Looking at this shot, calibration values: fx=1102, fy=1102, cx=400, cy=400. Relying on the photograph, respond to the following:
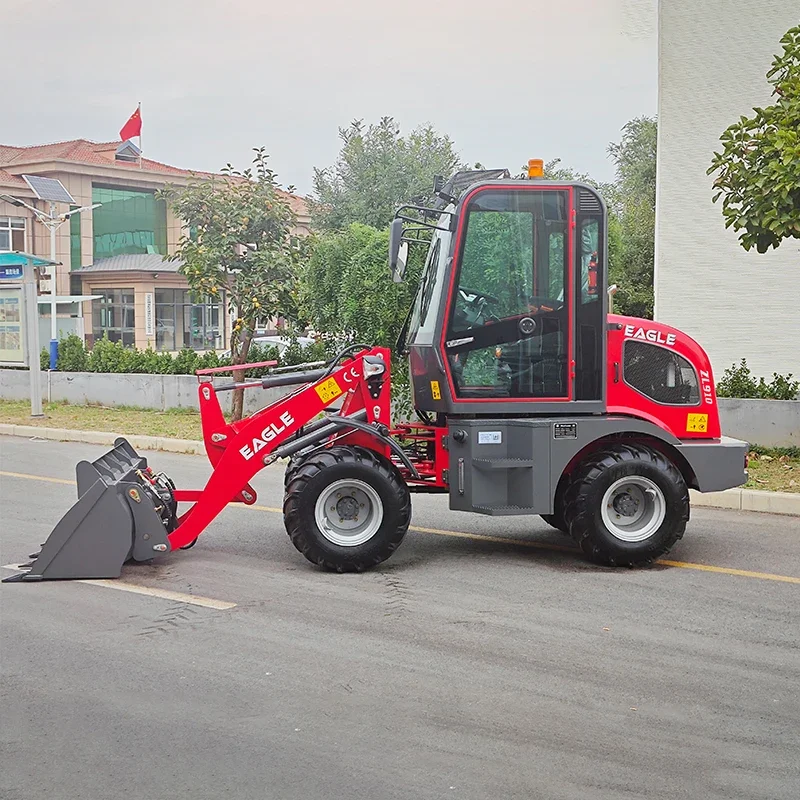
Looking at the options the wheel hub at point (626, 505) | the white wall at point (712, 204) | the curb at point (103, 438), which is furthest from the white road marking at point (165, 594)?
the white wall at point (712, 204)

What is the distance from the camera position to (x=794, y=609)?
282 inches

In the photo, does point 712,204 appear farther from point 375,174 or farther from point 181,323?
point 181,323

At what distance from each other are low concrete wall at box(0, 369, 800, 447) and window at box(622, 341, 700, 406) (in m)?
5.31

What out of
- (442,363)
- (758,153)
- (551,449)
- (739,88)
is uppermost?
(739,88)

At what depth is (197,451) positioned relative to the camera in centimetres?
1495

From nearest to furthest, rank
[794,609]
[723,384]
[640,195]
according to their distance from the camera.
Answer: [794,609]
[723,384]
[640,195]

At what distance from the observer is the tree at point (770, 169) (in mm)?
10594

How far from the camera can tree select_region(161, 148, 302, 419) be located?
17125 mm

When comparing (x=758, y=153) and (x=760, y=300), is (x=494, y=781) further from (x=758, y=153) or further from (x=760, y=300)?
(x=760, y=300)

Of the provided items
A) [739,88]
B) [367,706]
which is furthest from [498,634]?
[739,88]

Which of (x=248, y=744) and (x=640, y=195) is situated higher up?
(x=640, y=195)

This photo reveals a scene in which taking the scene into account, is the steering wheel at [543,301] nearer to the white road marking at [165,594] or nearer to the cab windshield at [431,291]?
the cab windshield at [431,291]

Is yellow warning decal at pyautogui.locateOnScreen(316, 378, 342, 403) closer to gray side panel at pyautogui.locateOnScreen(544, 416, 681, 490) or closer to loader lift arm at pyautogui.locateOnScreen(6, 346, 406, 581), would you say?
loader lift arm at pyautogui.locateOnScreen(6, 346, 406, 581)

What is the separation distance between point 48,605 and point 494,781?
375cm
